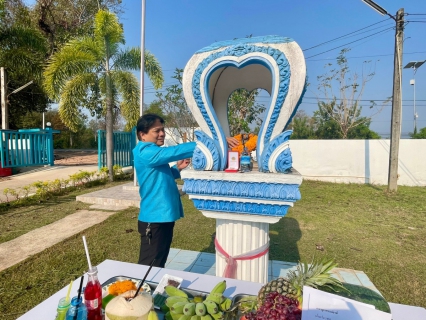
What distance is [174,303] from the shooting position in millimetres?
1211

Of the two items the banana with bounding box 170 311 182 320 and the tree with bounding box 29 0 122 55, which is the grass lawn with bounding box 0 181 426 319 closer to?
the banana with bounding box 170 311 182 320

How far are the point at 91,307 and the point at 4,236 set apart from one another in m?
4.02

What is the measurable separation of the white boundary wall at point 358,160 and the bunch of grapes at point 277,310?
9.44 m

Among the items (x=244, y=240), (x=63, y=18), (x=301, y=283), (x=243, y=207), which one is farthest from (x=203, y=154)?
(x=63, y=18)

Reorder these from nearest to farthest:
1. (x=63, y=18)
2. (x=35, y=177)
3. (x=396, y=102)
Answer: (x=396, y=102) < (x=35, y=177) < (x=63, y=18)

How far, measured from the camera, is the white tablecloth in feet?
4.22

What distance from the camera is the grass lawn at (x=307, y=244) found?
9.34ft

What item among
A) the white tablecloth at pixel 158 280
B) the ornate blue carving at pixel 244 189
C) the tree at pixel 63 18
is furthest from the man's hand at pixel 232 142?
the tree at pixel 63 18

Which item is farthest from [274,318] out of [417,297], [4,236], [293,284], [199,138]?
[4,236]

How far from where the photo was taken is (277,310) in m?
0.95

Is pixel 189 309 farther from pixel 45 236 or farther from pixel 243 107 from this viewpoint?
pixel 243 107

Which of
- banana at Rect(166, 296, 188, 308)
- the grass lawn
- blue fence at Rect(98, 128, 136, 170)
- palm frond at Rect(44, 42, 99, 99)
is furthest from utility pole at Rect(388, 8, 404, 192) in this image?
palm frond at Rect(44, 42, 99, 99)

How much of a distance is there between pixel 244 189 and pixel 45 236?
148 inches

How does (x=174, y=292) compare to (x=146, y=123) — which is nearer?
(x=174, y=292)
